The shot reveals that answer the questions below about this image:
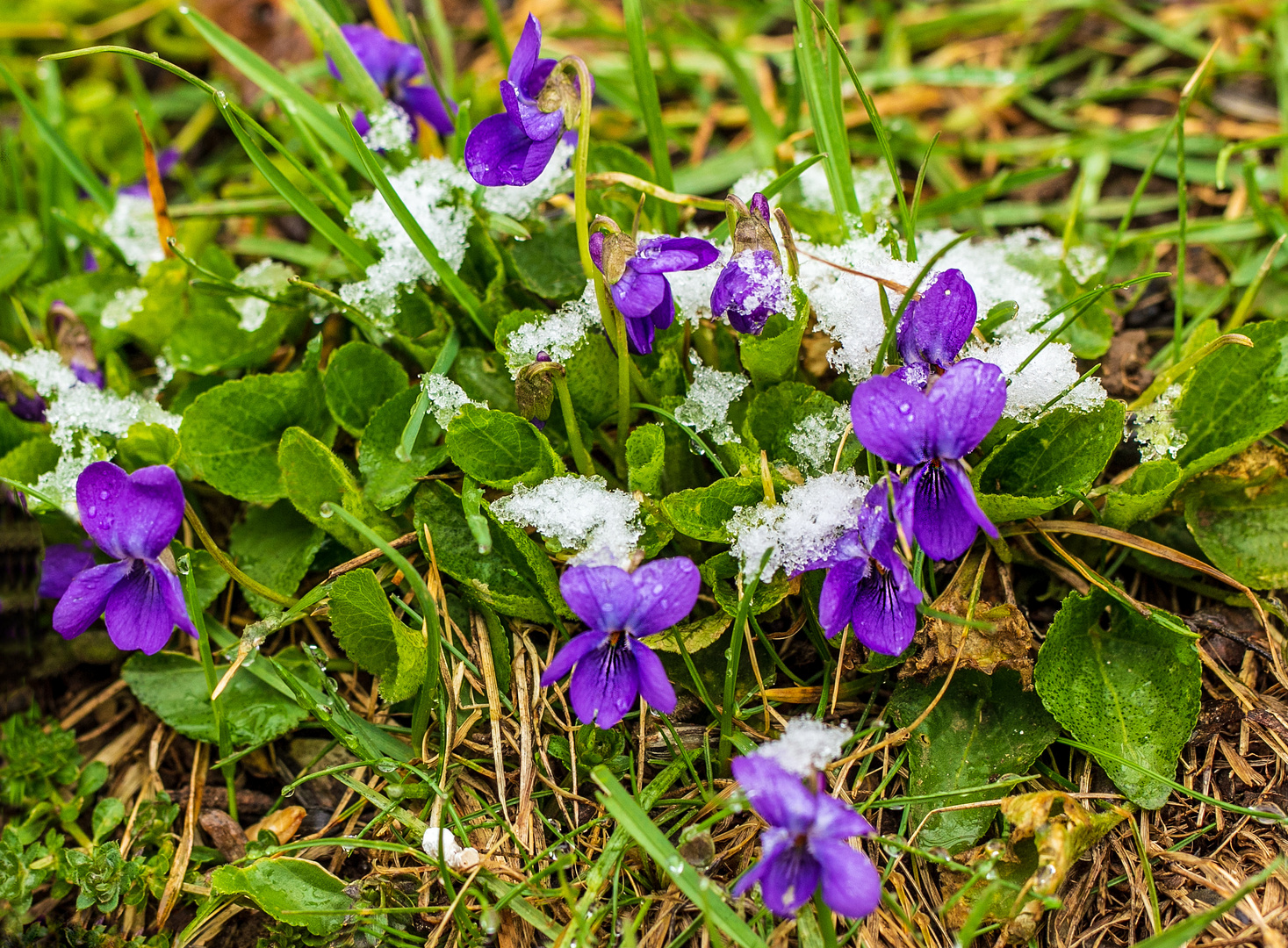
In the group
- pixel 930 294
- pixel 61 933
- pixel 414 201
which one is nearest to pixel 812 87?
pixel 930 294

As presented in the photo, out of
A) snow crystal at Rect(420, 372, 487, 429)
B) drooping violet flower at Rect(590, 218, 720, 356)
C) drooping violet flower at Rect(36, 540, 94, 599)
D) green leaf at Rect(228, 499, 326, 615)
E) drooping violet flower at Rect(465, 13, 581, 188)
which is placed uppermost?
drooping violet flower at Rect(465, 13, 581, 188)

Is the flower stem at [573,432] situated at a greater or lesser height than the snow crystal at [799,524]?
greater

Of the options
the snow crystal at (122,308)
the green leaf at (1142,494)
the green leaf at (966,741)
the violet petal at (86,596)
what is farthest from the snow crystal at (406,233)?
the green leaf at (1142,494)

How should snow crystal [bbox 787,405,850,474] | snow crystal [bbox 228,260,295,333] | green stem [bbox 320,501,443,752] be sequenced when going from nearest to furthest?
green stem [bbox 320,501,443,752] < snow crystal [bbox 787,405,850,474] < snow crystal [bbox 228,260,295,333]

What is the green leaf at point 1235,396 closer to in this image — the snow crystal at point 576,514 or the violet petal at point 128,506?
the snow crystal at point 576,514

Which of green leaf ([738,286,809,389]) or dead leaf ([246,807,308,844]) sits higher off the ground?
green leaf ([738,286,809,389])

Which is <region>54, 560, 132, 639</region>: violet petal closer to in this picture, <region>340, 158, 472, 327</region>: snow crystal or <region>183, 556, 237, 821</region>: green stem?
<region>183, 556, 237, 821</region>: green stem

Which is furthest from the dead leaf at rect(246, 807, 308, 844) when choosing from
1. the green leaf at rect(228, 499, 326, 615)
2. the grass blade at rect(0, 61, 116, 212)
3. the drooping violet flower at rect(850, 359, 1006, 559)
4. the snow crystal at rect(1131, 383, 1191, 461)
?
the snow crystal at rect(1131, 383, 1191, 461)
